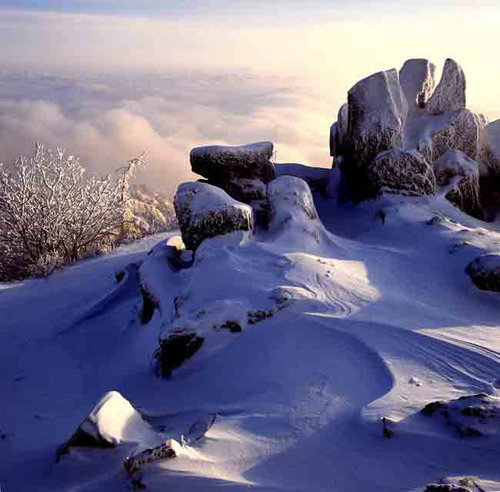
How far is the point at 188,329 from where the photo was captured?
502cm

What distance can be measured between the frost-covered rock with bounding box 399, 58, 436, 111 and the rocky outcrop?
3.01 metres

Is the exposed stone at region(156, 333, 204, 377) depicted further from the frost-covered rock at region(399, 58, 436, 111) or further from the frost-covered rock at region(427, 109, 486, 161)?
the frost-covered rock at region(399, 58, 436, 111)

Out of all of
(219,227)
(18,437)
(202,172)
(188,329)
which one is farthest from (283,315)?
(202,172)

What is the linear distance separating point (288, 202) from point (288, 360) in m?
3.01

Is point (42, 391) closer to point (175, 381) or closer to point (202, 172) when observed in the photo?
point (175, 381)

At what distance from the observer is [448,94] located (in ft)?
31.1

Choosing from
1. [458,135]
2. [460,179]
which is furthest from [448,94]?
[460,179]

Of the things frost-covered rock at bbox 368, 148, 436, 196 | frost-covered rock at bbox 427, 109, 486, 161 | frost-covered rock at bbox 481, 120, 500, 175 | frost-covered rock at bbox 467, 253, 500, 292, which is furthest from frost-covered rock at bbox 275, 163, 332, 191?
→ frost-covered rock at bbox 467, 253, 500, 292

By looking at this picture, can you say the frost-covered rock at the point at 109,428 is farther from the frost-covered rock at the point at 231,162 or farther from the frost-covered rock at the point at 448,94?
the frost-covered rock at the point at 448,94

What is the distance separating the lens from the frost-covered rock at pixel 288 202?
701 centimetres

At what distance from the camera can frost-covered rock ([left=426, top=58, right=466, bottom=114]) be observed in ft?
31.0

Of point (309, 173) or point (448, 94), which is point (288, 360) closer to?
point (309, 173)

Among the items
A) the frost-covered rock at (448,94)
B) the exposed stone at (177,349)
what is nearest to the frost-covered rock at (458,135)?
the frost-covered rock at (448,94)

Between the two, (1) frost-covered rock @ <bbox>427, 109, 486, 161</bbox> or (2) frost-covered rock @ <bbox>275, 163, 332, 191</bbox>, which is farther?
(2) frost-covered rock @ <bbox>275, 163, 332, 191</bbox>
